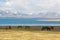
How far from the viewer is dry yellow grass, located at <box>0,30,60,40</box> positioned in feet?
2.80

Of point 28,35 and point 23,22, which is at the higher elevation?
point 23,22

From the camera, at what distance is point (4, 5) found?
34.0 inches

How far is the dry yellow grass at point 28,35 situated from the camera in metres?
0.85

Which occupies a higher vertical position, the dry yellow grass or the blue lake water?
the blue lake water

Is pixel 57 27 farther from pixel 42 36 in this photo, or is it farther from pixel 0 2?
pixel 0 2

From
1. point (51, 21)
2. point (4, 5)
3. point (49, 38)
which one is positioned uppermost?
point (4, 5)

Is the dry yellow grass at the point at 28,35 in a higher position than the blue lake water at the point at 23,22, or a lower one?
lower

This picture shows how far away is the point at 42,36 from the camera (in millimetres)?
860

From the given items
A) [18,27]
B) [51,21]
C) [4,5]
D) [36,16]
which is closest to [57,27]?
[51,21]

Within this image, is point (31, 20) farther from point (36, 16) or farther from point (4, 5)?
point (4, 5)

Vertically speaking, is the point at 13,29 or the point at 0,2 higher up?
the point at 0,2

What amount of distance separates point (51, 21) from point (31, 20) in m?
0.16

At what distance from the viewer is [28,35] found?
867 millimetres

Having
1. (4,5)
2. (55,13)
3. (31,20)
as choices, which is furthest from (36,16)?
(4,5)
